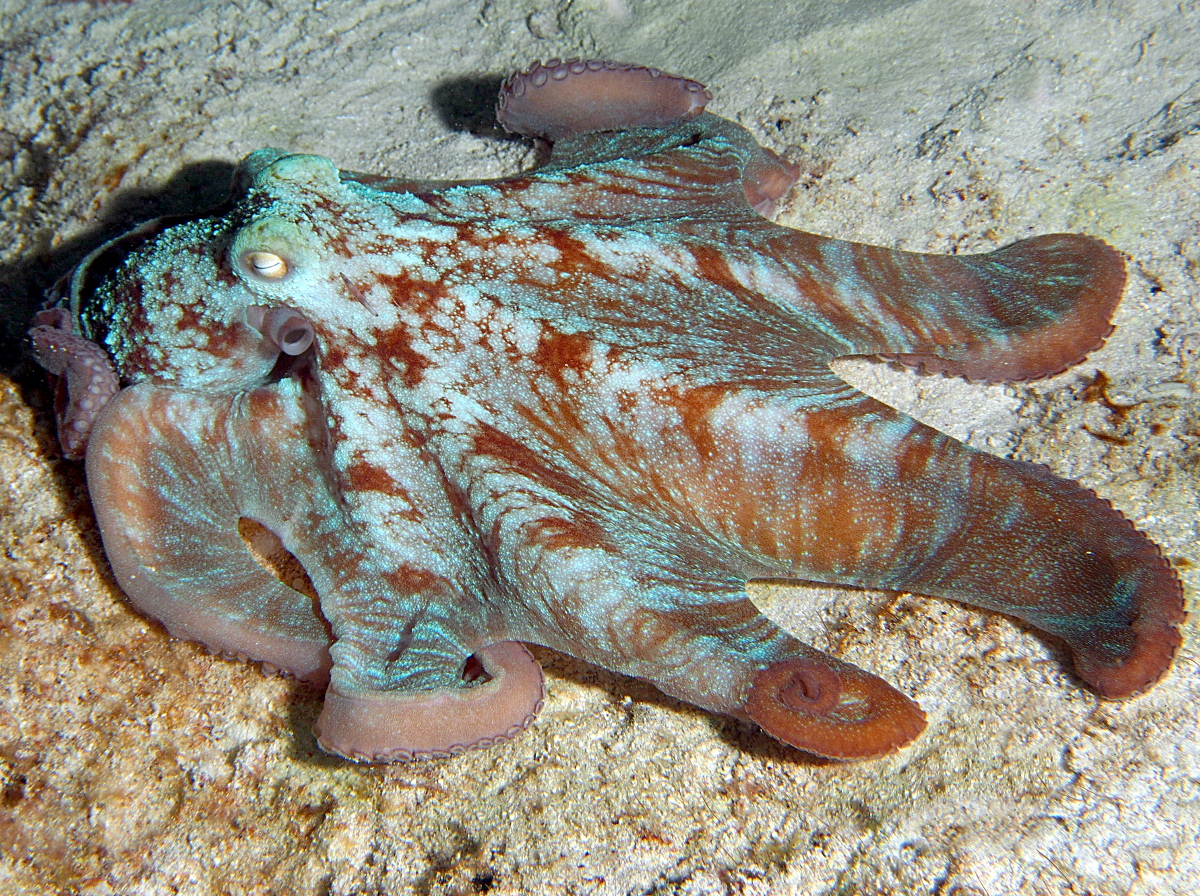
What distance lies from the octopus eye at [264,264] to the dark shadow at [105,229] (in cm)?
203

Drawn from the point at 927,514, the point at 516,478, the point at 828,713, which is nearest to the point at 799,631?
the point at 828,713

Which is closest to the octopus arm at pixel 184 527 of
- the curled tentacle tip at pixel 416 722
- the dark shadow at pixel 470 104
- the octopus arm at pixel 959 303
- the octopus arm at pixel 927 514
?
the curled tentacle tip at pixel 416 722

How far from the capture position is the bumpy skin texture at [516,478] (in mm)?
2336

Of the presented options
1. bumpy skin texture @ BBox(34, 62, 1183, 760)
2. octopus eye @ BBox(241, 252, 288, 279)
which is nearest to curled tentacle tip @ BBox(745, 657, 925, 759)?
bumpy skin texture @ BBox(34, 62, 1183, 760)

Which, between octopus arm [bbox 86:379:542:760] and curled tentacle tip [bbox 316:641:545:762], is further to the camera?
octopus arm [bbox 86:379:542:760]

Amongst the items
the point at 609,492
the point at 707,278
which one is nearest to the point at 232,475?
the point at 609,492

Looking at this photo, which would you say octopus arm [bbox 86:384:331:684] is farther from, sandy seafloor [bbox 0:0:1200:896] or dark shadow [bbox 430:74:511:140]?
dark shadow [bbox 430:74:511:140]

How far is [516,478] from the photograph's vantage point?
242 cm

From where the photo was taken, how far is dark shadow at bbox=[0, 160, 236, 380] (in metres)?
3.99

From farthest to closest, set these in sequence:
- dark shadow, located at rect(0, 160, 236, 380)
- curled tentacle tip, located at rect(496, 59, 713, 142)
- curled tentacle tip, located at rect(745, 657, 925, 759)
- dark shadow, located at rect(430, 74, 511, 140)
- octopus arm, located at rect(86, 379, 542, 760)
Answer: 1. dark shadow, located at rect(430, 74, 511, 140)
2. dark shadow, located at rect(0, 160, 236, 380)
3. curled tentacle tip, located at rect(496, 59, 713, 142)
4. octopus arm, located at rect(86, 379, 542, 760)
5. curled tentacle tip, located at rect(745, 657, 925, 759)

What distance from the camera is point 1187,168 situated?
324cm

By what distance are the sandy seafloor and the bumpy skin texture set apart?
33cm

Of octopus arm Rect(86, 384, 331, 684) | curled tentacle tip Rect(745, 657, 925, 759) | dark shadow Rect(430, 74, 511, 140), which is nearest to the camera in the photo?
curled tentacle tip Rect(745, 657, 925, 759)

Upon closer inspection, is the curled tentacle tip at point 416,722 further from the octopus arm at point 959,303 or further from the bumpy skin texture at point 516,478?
the octopus arm at point 959,303
